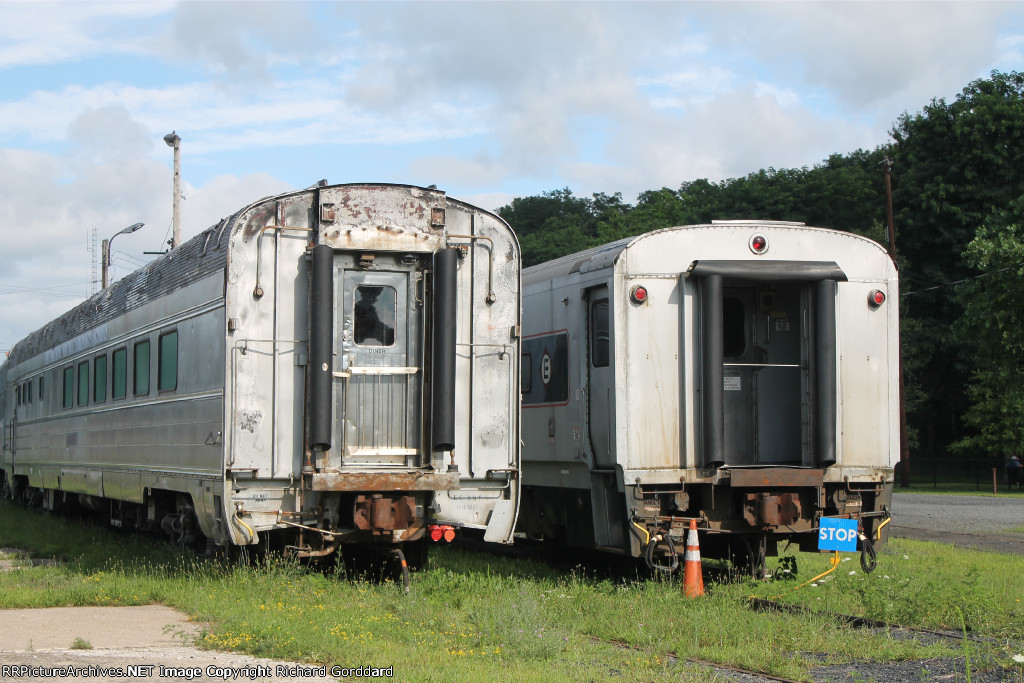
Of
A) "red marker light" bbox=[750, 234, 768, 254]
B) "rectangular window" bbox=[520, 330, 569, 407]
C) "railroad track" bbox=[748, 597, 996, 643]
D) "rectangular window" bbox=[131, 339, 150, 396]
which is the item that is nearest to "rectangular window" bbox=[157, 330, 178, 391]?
"rectangular window" bbox=[131, 339, 150, 396]

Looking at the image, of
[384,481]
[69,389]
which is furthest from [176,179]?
[384,481]

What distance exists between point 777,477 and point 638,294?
2061mm

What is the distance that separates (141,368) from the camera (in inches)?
520

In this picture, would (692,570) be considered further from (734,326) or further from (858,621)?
(734,326)

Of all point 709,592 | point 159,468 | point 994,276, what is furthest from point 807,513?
point 994,276

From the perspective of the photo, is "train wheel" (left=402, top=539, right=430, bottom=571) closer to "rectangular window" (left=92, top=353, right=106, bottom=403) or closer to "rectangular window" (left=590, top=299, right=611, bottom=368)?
"rectangular window" (left=590, top=299, right=611, bottom=368)

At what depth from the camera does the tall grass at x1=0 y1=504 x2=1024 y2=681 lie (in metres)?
7.76

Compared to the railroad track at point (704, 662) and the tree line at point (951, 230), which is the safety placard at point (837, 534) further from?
the tree line at point (951, 230)

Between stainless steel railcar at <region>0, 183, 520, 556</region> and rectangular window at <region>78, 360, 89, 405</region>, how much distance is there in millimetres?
4771

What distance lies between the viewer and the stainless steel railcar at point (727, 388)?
11.1 metres

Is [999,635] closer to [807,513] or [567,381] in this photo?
[807,513]

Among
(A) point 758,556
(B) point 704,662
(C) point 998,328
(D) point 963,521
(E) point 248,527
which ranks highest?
(C) point 998,328

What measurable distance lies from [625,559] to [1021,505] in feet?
54.4

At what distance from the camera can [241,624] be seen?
8.36m
